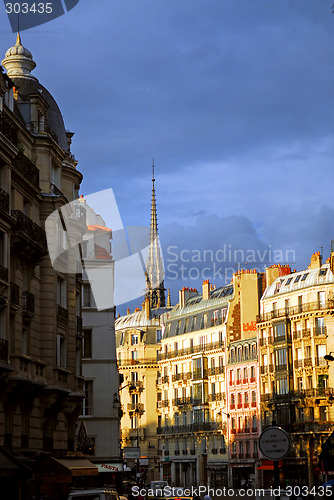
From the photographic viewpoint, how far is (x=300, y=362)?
91.8 metres

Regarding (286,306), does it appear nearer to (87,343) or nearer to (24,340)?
(87,343)

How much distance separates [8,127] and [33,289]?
6459mm

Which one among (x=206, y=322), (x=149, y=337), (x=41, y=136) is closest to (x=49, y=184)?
(x=41, y=136)

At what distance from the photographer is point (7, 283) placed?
3228 centimetres

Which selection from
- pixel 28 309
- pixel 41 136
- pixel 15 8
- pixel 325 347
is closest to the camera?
pixel 15 8

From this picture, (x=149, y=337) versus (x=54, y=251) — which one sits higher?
(x=149, y=337)

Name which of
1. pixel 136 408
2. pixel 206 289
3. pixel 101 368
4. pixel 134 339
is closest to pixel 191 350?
pixel 206 289

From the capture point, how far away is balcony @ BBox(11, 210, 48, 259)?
3384 centimetres

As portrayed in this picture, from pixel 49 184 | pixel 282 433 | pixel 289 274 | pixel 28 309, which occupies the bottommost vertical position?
pixel 282 433

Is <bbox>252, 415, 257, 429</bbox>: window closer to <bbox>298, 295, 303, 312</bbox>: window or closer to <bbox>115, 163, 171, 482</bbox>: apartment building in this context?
<bbox>298, 295, 303, 312</bbox>: window

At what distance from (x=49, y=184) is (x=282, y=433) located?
23.7 meters

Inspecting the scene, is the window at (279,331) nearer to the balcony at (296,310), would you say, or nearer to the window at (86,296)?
the balcony at (296,310)

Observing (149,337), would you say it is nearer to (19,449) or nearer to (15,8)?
(19,449)

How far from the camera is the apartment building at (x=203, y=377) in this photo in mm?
105750
